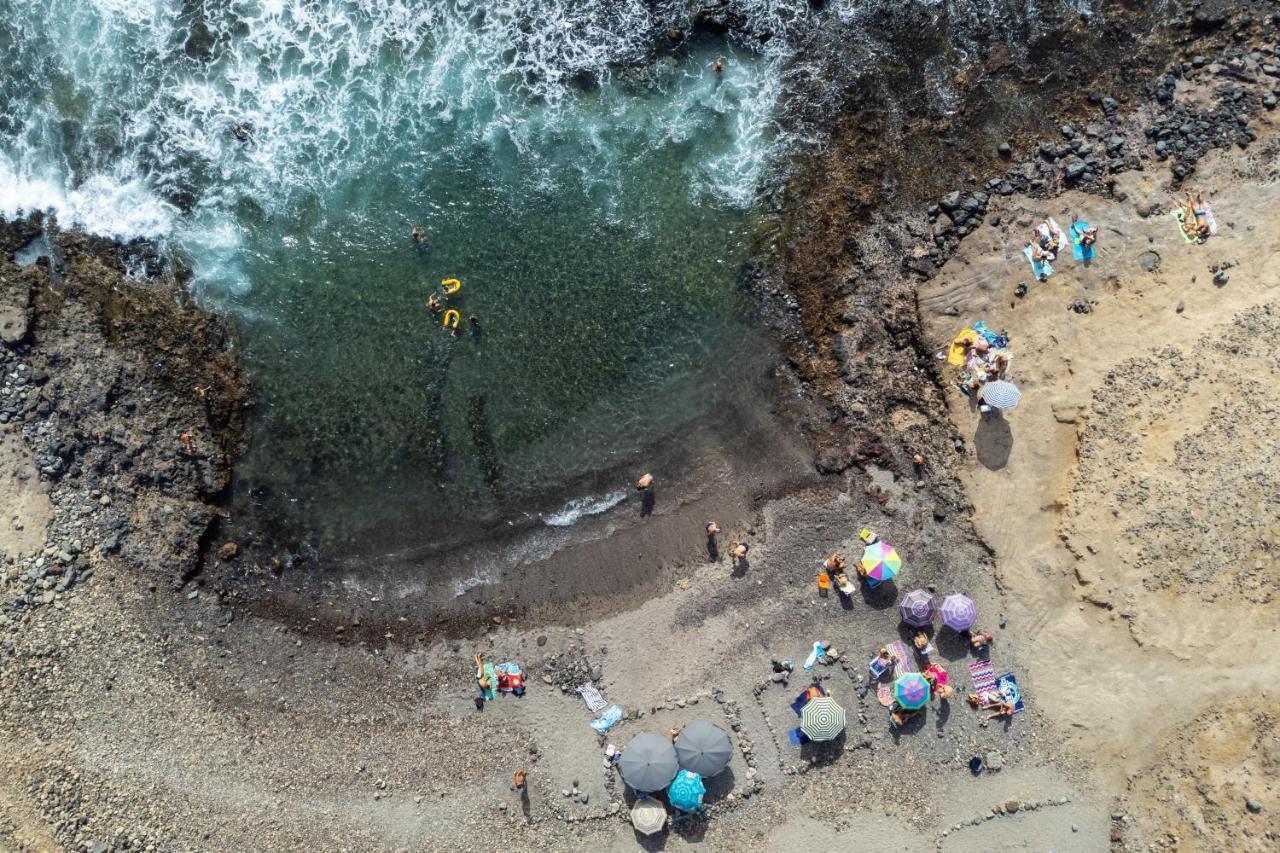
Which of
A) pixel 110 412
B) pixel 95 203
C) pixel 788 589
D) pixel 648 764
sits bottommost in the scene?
pixel 648 764

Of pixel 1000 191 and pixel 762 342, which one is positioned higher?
pixel 1000 191

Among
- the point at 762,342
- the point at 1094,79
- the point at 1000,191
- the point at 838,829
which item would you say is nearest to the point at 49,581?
the point at 762,342

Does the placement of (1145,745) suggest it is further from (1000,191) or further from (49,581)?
(49,581)

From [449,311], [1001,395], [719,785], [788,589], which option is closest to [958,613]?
[788,589]

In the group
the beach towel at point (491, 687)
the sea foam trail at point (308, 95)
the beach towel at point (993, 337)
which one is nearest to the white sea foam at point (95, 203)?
the sea foam trail at point (308, 95)

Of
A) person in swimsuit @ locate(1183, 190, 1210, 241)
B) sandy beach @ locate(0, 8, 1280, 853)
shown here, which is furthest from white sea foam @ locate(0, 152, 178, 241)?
person in swimsuit @ locate(1183, 190, 1210, 241)

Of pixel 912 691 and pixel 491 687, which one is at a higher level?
pixel 491 687

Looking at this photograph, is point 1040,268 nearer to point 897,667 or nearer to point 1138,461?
point 1138,461
